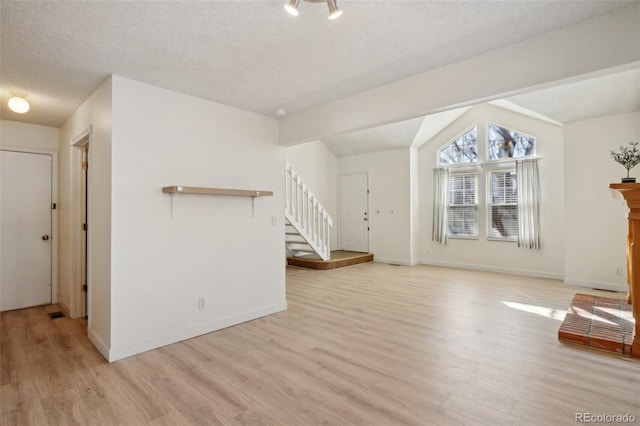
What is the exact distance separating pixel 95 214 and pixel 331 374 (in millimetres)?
2722

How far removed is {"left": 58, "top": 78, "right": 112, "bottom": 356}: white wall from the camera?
114 inches

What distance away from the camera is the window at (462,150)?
23.0 ft

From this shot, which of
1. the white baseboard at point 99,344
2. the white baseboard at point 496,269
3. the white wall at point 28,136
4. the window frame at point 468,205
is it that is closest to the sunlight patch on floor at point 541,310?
the white baseboard at point 496,269

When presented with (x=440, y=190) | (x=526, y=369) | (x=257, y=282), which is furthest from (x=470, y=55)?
(x=440, y=190)

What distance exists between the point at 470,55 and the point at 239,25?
1816 mm

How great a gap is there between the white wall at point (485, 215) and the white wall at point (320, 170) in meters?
→ 2.47

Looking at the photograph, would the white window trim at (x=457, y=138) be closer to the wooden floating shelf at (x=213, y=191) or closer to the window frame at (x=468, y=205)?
the window frame at (x=468, y=205)

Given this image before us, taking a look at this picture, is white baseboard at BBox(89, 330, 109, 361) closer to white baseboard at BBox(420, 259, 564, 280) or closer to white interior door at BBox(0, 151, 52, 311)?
white interior door at BBox(0, 151, 52, 311)

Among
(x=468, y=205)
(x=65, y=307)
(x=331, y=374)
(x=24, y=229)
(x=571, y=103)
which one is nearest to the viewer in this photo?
(x=331, y=374)

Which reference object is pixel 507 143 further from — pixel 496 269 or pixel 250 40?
pixel 250 40

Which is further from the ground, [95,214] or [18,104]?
[18,104]

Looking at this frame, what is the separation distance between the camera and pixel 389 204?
7.95 metres

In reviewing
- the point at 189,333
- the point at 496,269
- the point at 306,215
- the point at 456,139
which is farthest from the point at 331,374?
the point at 456,139

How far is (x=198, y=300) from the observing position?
3398 millimetres
